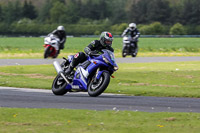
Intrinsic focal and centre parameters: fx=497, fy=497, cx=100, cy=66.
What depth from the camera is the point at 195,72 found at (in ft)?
67.8

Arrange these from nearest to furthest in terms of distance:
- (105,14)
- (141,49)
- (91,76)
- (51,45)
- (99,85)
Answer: (99,85) → (91,76) → (51,45) → (141,49) → (105,14)

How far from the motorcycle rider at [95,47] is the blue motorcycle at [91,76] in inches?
4.4

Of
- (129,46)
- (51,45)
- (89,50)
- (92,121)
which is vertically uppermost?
(92,121)

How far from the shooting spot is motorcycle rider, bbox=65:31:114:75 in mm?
12398

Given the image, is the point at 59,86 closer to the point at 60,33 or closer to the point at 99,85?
the point at 99,85

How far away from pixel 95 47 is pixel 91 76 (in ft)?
2.46

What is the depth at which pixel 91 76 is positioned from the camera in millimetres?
12461

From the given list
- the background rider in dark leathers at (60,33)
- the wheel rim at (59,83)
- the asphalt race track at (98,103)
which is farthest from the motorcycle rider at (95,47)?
the background rider in dark leathers at (60,33)

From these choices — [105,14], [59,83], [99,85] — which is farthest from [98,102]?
[105,14]

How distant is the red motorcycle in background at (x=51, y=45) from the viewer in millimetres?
29714

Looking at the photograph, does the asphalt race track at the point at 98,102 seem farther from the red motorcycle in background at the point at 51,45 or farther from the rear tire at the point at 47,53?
the rear tire at the point at 47,53

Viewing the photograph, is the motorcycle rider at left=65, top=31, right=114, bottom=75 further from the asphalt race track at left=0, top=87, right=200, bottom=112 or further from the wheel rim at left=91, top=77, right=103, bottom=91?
the asphalt race track at left=0, top=87, right=200, bottom=112

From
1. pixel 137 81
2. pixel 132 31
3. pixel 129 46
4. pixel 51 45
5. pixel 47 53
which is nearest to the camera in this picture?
pixel 137 81

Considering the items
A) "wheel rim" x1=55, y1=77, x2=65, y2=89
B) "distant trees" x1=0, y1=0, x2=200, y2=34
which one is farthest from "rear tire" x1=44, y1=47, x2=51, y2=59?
"distant trees" x1=0, y1=0, x2=200, y2=34
